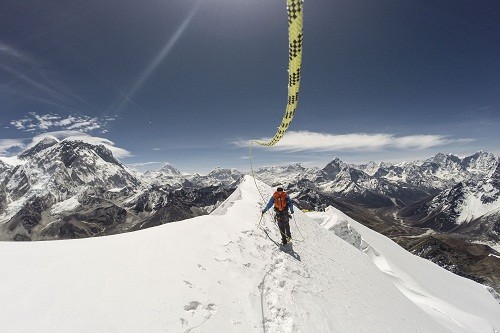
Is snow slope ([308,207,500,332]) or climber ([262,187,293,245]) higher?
climber ([262,187,293,245])

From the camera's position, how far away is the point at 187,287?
9.69 meters

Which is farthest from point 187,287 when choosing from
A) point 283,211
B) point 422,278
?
point 422,278

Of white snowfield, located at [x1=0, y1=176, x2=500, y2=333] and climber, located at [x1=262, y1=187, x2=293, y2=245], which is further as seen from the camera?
climber, located at [x1=262, y1=187, x2=293, y2=245]

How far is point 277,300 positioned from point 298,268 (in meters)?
3.80

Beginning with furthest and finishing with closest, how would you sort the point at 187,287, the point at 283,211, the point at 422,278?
the point at 422,278 → the point at 283,211 → the point at 187,287

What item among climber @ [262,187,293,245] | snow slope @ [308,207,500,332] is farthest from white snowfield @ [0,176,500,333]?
snow slope @ [308,207,500,332]

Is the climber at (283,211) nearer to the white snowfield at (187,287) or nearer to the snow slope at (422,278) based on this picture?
the white snowfield at (187,287)

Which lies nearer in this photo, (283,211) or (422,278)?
(283,211)

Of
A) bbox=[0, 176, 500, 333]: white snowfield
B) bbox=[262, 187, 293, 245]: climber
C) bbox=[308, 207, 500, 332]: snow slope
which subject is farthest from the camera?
bbox=[308, 207, 500, 332]: snow slope

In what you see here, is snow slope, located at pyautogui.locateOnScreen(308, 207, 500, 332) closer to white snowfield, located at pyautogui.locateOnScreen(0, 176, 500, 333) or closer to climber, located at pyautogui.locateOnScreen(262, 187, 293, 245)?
white snowfield, located at pyautogui.locateOnScreen(0, 176, 500, 333)

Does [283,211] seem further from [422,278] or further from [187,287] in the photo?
[422,278]

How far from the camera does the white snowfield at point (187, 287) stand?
752cm

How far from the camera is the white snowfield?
7.52 metres

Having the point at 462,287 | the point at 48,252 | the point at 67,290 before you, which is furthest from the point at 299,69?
the point at 462,287
